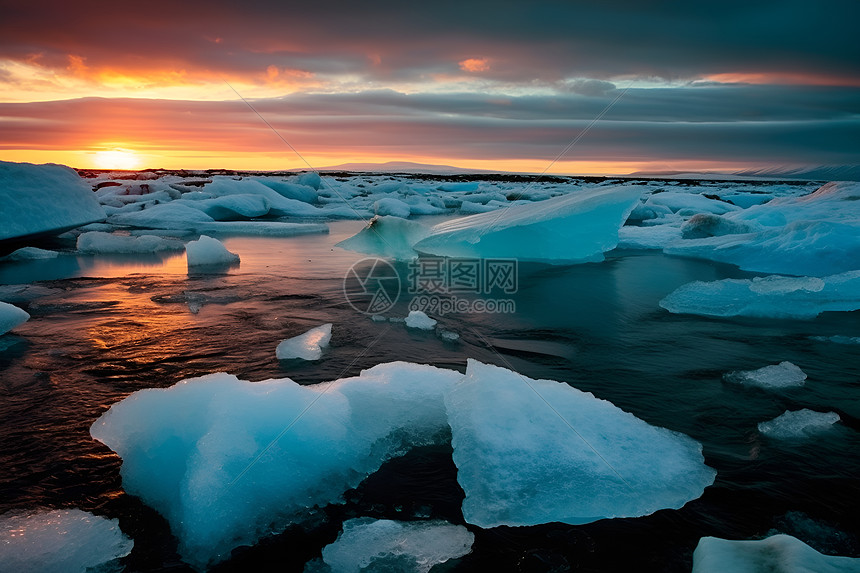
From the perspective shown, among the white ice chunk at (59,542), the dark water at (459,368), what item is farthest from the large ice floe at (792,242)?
the white ice chunk at (59,542)

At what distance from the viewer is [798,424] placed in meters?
2.45

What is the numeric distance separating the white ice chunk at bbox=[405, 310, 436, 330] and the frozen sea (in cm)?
11

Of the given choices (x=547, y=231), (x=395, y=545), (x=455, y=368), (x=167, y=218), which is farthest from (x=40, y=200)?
(x=395, y=545)

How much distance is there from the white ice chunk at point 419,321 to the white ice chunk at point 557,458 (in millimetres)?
1683

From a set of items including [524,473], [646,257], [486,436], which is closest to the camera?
[524,473]

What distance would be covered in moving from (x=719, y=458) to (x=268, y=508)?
1763 millimetres

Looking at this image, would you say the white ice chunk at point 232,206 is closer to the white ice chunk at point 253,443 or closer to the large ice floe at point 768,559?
the white ice chunk at point 253,443

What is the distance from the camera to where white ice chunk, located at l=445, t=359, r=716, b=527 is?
1.84 metres

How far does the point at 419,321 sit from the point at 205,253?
3941 mm

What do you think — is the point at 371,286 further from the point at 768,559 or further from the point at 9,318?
the point at 768,559

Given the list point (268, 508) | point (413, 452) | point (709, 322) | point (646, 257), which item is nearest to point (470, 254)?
point (646, 257)

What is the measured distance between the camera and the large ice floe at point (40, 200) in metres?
7.06

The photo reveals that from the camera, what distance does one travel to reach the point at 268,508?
1850 millimetres

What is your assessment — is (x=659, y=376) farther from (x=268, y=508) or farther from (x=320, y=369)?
(x=268, y=508)
